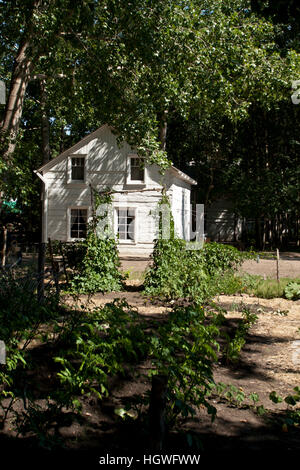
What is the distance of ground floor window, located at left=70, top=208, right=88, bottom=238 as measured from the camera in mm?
21672

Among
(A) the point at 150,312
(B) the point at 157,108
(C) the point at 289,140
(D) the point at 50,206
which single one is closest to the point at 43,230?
(D) the point at 50,206

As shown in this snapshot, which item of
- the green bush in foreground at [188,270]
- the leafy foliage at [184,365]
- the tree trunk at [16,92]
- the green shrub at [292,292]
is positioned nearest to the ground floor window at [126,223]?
the green bush in foreground at [188,270]

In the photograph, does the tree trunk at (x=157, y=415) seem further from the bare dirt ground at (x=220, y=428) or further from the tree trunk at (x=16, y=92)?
the tree trunk at (x=16, y=92)

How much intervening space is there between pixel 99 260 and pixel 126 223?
35.6 feet

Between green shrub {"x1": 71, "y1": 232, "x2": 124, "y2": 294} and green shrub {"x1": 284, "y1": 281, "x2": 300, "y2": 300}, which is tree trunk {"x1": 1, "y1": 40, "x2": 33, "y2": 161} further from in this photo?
green shrub {"x1": 284, "y1": 281, "x2": 300, "y2": 300}

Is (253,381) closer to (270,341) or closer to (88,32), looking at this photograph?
(270,341)

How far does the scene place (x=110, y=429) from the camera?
145 inches

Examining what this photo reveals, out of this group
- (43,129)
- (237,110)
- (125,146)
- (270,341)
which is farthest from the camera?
(43,129)

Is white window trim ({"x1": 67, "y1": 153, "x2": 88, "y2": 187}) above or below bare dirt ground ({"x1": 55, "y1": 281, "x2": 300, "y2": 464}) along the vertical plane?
above

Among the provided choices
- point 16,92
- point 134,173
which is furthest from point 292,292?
point 134,173

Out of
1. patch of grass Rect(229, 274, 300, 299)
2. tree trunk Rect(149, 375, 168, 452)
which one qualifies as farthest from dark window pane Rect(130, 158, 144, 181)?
tree trunk Rect(149, 375, 168, 452)

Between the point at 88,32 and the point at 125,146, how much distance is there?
10.7 m

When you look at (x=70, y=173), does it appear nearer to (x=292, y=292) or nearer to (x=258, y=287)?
(x=258, y=287)

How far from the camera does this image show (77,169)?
2197 cm
